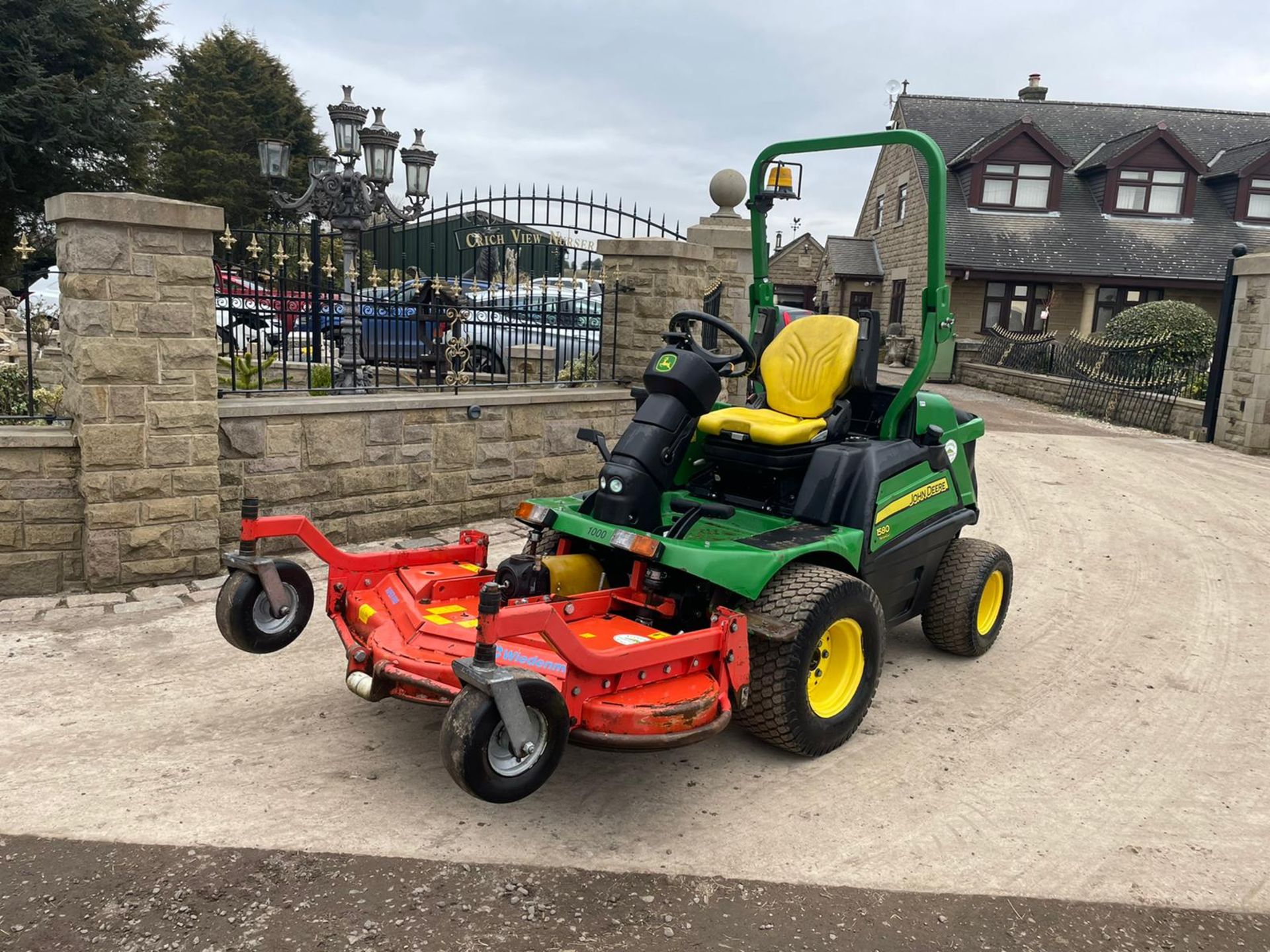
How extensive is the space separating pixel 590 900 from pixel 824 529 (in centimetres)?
183

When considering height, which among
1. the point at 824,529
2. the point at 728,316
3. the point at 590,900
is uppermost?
the point at 728,316

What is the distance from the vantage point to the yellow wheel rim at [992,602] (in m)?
5.06

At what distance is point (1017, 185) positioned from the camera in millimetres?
24938

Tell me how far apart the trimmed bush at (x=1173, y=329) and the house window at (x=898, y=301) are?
818 centimetres

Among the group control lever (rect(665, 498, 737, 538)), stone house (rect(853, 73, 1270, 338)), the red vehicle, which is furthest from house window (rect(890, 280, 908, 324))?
control lever (rect(665, 498, 737, 538))

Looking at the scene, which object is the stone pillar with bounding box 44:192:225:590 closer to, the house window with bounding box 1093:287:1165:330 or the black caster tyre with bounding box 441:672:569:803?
the black caster tyre with bounding box 441:672:569:803

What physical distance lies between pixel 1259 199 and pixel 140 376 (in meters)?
27.3

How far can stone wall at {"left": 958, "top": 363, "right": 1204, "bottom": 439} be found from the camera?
13070mm

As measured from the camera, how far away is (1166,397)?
13.6m

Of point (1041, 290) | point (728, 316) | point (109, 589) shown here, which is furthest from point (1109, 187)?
point (109, 589)

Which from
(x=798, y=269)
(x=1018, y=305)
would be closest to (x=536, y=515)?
(x=1018, y=305)

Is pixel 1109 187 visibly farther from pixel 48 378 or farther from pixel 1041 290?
pixel 48 378

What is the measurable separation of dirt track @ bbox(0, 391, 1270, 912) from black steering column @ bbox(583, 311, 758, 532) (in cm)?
101

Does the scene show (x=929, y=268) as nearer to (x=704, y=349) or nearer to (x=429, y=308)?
(x=704, y=349)
